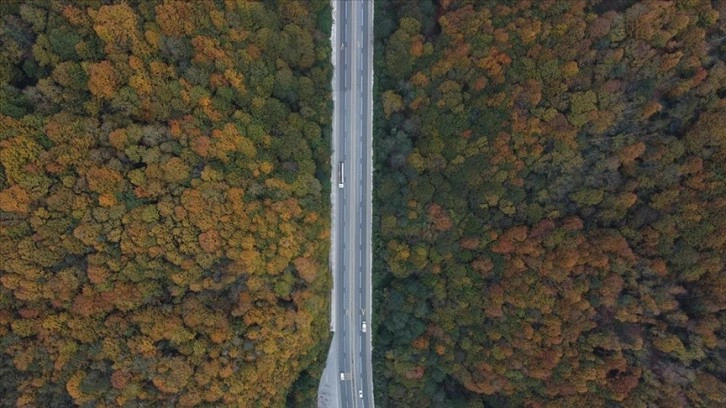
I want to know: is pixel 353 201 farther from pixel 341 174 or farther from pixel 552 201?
pixel 552 201

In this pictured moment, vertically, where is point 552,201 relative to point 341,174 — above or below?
below

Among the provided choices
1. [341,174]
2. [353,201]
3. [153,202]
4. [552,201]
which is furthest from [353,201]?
[552,201]

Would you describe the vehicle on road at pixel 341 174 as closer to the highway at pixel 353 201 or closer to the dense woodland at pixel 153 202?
the highway at pixel 353 201

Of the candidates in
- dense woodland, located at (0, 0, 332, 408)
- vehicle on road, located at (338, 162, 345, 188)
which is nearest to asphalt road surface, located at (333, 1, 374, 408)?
vehicle on road, located at (338, 162, 345, 188)

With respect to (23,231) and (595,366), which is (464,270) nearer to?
(595,366)

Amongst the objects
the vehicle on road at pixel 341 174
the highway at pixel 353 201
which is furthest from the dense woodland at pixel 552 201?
the vehicle on road at pixel 341 174

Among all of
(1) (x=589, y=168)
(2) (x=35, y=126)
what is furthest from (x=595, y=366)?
(2) (x=35, y=126)

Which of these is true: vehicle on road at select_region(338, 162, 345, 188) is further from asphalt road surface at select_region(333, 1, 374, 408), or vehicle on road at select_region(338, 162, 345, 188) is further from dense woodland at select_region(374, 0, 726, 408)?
dense woodland at select_region(374, 0, 726, 408)
